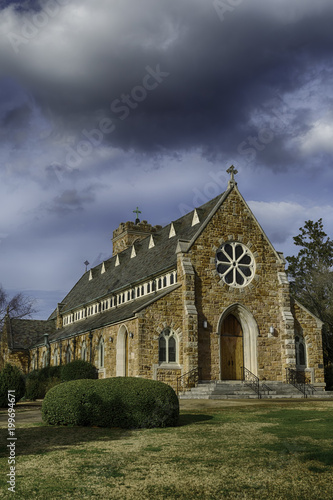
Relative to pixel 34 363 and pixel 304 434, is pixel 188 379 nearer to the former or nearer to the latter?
pixel 304 434

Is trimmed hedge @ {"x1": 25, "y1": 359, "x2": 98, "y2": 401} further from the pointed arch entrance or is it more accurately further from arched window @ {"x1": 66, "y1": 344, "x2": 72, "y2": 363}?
the pointed arch entrance

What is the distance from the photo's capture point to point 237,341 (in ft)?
96.3

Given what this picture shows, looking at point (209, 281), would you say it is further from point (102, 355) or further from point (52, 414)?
point (52, 414)

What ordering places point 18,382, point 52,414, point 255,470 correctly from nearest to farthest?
1. point 255,470
2. point 52,414
3. point 18,382

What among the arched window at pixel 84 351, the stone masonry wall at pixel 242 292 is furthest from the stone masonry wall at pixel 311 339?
the arched window at pixel 84 351

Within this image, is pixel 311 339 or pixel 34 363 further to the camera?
pixel 34 363

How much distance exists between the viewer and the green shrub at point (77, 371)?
3084 centimetres

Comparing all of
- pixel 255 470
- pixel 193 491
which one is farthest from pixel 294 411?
pixel 193 491

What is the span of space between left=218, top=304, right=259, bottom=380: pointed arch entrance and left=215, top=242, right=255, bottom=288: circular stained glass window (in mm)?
1522

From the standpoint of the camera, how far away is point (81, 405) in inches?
551

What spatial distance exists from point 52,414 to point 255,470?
749 cm

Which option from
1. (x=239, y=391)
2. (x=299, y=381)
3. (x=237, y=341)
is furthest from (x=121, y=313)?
(x=299, y=381)

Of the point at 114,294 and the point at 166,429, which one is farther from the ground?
the point at 114,294

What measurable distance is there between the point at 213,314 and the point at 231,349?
2.43m
